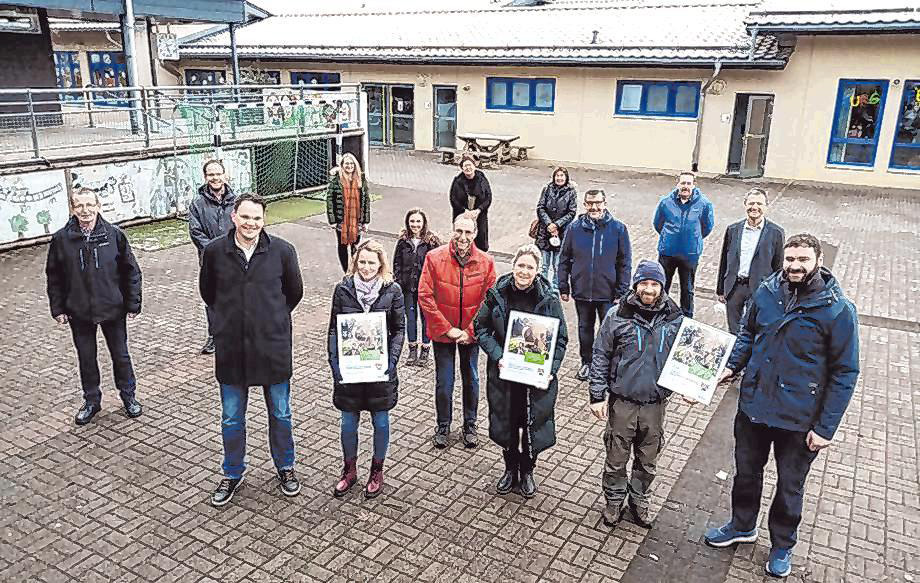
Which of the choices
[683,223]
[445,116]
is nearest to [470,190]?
[683,223]

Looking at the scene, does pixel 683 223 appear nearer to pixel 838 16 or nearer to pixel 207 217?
pixel 207 217

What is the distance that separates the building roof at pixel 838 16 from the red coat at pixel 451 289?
16.3 meters

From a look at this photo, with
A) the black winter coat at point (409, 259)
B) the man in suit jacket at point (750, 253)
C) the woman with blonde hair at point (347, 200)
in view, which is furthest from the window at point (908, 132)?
the black winter coat at point (409, 259)

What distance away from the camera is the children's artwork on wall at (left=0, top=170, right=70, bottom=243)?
11445 mm

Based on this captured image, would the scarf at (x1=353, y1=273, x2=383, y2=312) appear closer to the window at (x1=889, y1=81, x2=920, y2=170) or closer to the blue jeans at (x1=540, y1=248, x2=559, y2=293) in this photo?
the blue jeans at (x1=540, y1=248, x2=559, y2=293)

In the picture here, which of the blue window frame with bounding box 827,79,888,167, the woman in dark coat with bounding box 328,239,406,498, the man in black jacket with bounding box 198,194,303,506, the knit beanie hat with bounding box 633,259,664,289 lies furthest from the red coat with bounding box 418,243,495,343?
the blue window frame with bounding box 827,79,888,167

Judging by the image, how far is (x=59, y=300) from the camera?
6031mm

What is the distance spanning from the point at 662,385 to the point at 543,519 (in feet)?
4.28

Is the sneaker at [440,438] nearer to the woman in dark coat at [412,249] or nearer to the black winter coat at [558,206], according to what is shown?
the woman in dark coat at [412,249]

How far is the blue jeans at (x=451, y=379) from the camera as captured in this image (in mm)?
5844

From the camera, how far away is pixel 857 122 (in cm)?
1945

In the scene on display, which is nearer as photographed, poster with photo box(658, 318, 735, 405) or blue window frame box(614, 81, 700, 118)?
poster with photo box(658, 318, 735, 405)

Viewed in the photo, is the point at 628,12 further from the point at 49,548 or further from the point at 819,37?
the point at 49,548

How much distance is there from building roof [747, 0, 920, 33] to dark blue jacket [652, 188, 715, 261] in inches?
517
